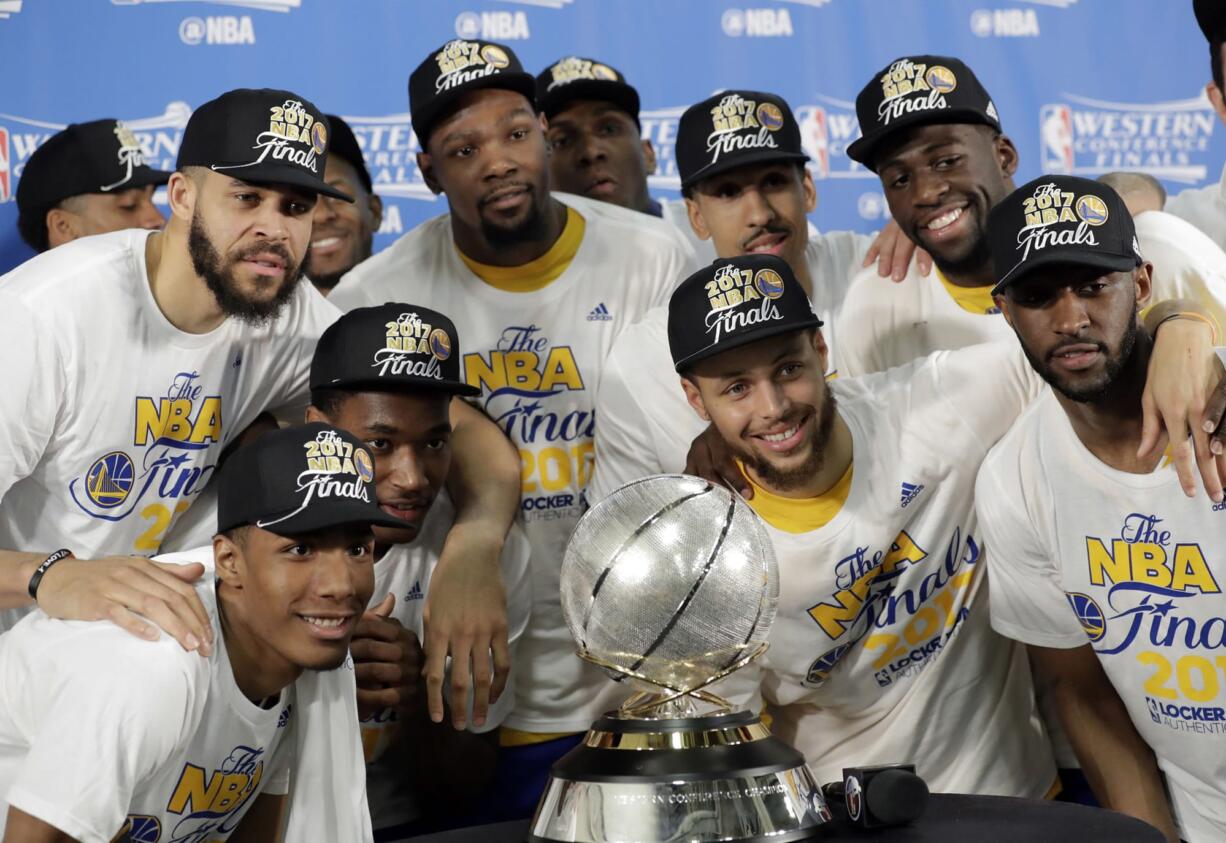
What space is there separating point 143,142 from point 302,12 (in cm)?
60

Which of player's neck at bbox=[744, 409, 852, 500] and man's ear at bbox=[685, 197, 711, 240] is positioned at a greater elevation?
man's ear at bbox=[685, 197, 711, 240]

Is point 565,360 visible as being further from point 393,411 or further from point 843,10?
point 843,10

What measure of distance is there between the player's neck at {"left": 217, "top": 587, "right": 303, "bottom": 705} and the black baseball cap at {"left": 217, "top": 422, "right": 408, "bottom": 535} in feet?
0.45

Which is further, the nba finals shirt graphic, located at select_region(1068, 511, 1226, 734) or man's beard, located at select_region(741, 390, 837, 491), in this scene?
man's beard, located at select_region(741, 390, 837, 491)

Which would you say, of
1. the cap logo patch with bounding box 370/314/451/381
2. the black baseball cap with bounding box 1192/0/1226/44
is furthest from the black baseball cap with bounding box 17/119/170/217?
the black baseball cap with bounding box 1192/0/1226/44

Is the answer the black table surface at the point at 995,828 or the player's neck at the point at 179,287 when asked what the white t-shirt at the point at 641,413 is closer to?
the player's neck at the point at 179,287

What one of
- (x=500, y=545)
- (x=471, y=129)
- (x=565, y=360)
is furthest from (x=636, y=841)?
(x=471, y=129)

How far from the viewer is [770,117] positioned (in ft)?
10.4

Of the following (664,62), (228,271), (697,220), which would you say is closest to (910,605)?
(697,220)

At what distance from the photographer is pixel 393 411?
2.74 meters

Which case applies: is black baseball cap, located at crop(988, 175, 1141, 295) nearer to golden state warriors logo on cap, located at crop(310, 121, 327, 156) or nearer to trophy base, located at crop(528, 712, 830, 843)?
trophy base, located at crop(528, 712, 830, 843)

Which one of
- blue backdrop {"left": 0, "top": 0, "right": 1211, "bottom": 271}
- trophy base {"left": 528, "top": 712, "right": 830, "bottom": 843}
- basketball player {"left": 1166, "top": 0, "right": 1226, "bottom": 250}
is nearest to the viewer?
trophy base {"left": 528, "top": 712, "right": 830, "bottom": 843}

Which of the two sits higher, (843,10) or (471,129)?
(843,10)

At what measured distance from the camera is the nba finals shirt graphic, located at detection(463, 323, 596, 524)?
3.25 meters
